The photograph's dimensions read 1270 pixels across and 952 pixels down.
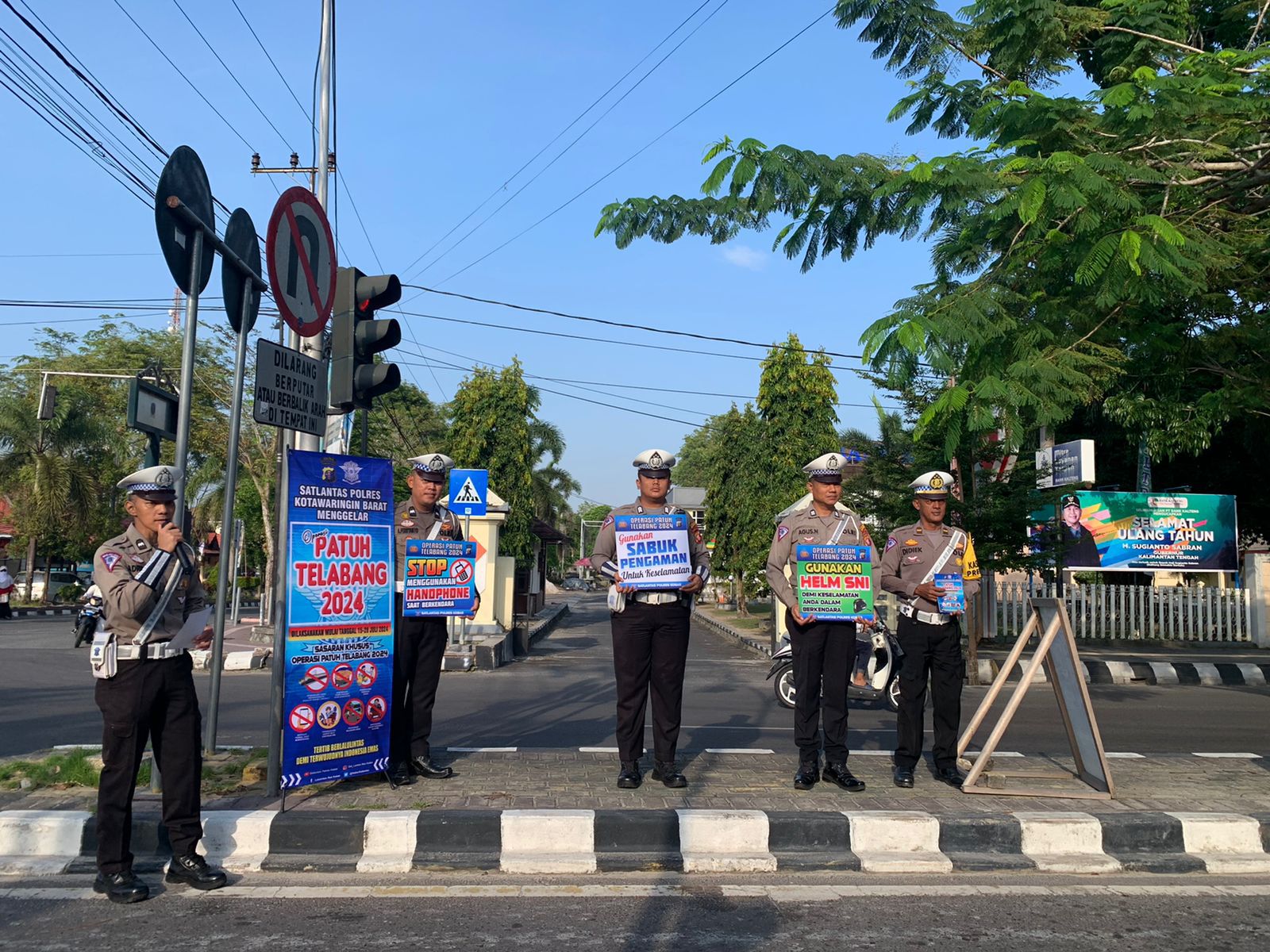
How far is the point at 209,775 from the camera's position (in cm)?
601

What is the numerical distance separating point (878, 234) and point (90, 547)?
37994mm

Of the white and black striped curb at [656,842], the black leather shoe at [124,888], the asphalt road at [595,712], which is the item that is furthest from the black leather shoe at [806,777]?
the black leather shoe at [124,888]

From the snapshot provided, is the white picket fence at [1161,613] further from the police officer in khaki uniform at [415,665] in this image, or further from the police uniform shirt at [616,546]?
the police officer in khaki uniform at [415,665]

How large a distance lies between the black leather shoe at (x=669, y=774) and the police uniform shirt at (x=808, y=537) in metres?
1.23

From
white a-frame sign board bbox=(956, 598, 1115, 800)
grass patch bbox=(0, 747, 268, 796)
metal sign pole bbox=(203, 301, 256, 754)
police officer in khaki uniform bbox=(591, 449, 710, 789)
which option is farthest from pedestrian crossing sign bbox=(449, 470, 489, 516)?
white a-frame sign board bbox=(956, 598, 1115, 800)

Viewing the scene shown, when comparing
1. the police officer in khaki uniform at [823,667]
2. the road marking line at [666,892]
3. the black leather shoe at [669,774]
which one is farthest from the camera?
the police officer in khaki uniform at [823,667]

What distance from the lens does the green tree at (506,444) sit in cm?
2538

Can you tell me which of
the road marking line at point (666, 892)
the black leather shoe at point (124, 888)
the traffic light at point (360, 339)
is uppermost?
the traffic light at point (360, 339)

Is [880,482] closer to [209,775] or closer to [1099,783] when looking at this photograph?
[1099,783]

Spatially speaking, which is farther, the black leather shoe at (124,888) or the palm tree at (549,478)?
the palm tree at (549,478)

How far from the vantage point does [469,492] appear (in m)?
15.6

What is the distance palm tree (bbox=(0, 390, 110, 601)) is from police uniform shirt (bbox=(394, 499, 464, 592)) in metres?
31.0

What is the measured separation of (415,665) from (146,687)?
1.94 metres

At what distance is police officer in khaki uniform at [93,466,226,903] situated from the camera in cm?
446
